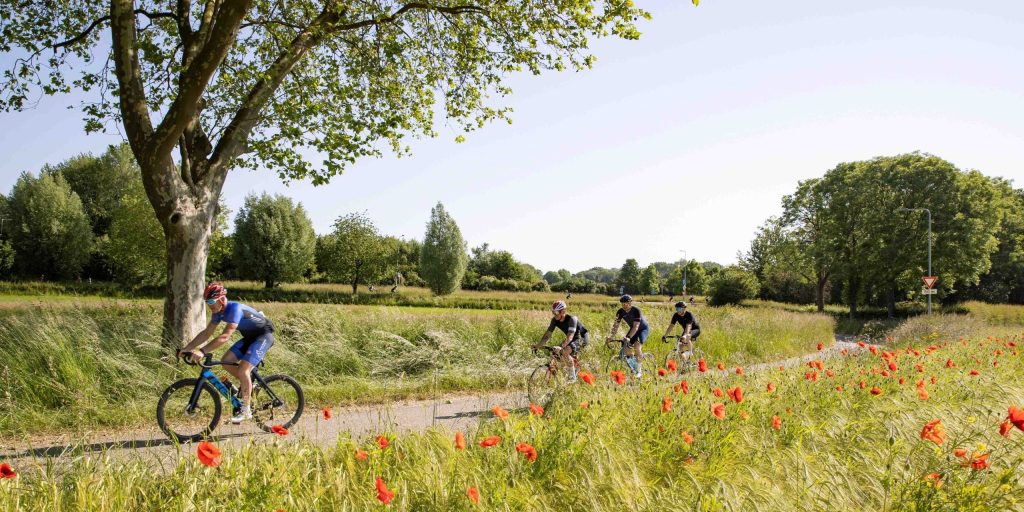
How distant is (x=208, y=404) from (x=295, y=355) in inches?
119

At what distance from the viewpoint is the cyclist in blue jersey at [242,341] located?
→ 624cm

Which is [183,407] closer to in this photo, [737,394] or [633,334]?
[737,394]

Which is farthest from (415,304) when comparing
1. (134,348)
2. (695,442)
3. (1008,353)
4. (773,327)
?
(695,442)

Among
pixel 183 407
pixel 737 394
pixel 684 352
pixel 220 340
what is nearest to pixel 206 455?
pixel 737 394

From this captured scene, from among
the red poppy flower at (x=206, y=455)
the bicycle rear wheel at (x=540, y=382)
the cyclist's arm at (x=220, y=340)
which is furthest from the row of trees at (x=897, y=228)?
the red poppy flower at (x=206, y=455)

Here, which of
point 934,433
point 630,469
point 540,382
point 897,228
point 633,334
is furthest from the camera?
point 897,228

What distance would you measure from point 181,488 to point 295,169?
9.21 m

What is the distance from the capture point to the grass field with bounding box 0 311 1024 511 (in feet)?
9.93

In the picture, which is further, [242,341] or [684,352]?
[684,352]

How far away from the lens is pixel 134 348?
8453mm

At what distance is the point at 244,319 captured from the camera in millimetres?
6684

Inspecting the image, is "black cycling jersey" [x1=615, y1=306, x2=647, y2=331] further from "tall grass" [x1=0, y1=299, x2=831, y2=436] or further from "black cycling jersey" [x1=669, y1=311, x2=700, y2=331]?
"black cycling jersey" [x1=669, y1=311, x2=700, y2=331]

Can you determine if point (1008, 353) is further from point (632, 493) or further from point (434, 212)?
point (434, 212)

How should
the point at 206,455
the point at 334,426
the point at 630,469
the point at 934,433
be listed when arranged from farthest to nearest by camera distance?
the point at 334,426 → the point at 630,469 → the point at 934,433 → the point at 206,455
